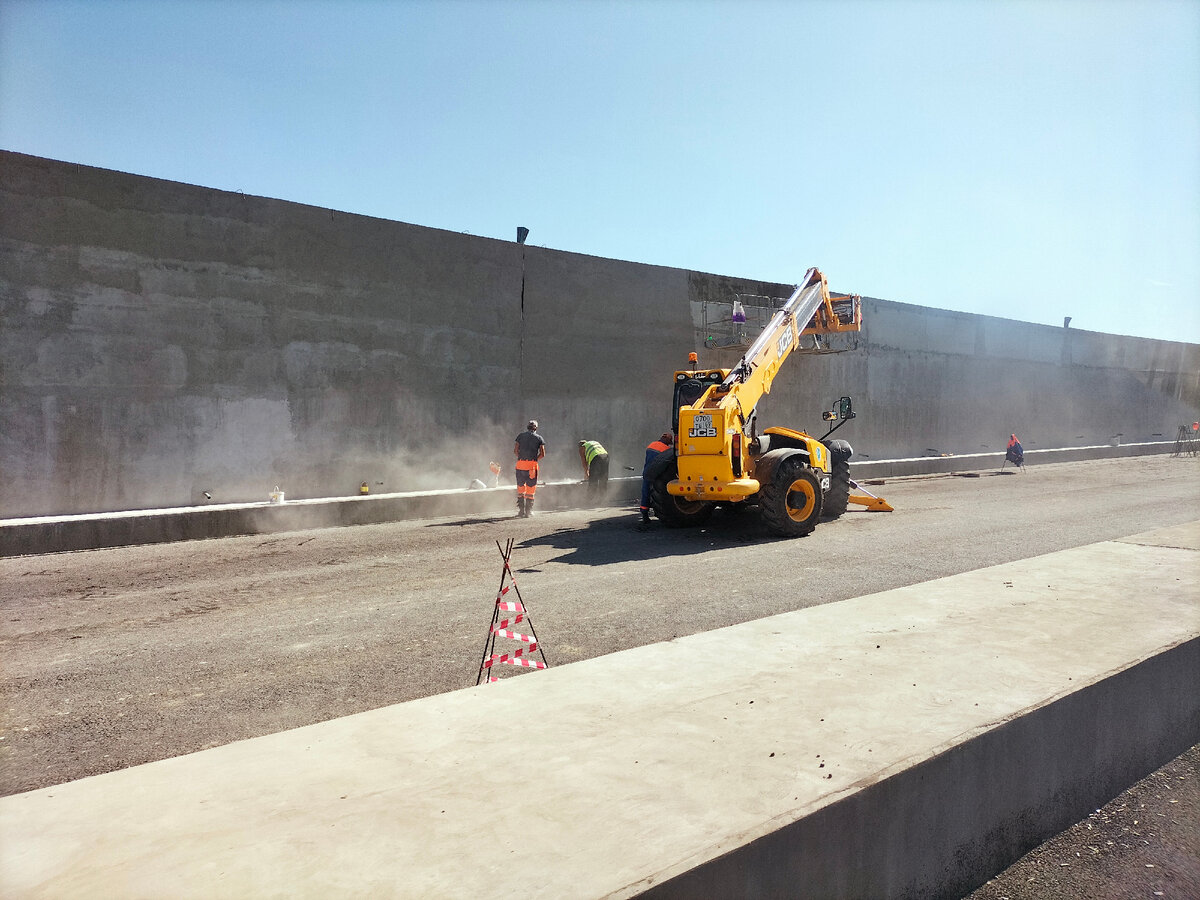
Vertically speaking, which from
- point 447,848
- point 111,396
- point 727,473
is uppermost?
point 111,396

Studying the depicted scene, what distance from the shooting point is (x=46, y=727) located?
444cm

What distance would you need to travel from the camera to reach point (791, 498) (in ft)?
37.3

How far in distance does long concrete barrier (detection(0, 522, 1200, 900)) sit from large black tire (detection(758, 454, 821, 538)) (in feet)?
19.5

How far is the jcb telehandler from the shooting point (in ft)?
34.8

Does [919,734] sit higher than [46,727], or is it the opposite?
[919,734]

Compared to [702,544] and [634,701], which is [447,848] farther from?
[702,544]

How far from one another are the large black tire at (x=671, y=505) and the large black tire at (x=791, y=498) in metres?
1.16

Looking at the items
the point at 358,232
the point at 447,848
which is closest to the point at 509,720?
the point at 447,848

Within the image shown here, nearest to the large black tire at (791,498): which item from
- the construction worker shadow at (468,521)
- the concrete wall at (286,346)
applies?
the construction worker shadow at (468,521)

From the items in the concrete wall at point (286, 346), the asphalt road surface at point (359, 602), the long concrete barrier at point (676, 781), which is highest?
the concrete wall at point (286, 346)

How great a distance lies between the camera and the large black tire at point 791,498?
10.9 metres

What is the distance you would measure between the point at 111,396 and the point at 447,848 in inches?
508

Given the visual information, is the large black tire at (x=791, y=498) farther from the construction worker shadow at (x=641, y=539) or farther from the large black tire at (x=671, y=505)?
the large black tire at (x=671, y=505)

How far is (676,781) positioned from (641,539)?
8.19 m
